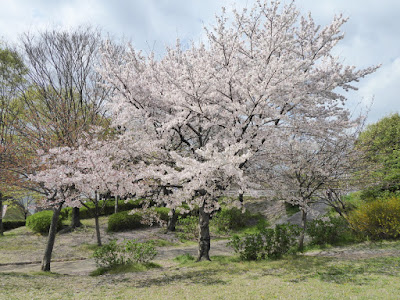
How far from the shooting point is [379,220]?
11773mm

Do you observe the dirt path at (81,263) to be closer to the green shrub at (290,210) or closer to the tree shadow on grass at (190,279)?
the tree shadow on grass at (190,279)

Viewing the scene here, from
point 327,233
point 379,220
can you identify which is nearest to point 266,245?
point 327,233

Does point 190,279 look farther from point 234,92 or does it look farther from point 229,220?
point 229,220

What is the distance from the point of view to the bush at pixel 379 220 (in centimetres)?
1173

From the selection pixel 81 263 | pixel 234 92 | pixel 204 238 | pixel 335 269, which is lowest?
pixel 81 263

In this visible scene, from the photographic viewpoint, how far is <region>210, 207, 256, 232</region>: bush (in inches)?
695

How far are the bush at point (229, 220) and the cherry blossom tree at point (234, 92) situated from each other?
761cm

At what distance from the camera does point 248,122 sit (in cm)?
884

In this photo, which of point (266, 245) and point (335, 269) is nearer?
point (335, 269)

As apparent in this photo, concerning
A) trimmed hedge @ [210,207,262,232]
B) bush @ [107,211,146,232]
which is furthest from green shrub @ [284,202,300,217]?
bush @ [107,211,146,232]

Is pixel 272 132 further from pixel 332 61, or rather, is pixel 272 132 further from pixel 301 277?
pixel 301 277

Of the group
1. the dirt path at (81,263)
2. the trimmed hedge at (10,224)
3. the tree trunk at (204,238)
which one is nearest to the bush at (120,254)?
the dirt path at (81,263)

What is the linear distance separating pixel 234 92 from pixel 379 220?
8.42m

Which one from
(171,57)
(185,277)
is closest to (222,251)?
(185,277)
